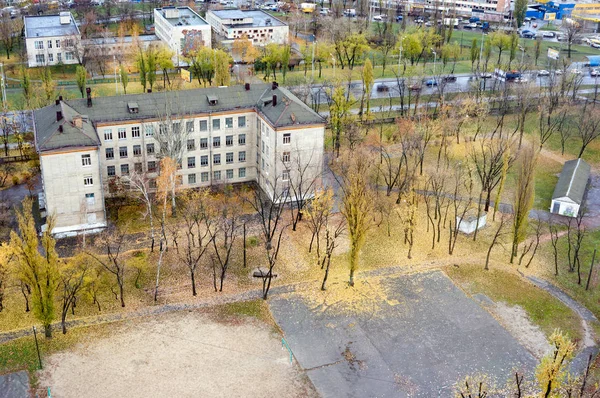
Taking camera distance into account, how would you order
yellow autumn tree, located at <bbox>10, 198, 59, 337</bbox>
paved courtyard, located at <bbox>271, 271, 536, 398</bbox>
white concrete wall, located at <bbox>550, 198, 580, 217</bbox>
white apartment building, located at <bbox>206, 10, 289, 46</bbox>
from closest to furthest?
yellow autumn tree, located at <bbox>10, 198, 59, 337</bbox>, paved courtyard, located at <bbox>271, 271, 536, 398</bbox>, white concrete wall, located at <bbox>550, 198, 580, 217</bbox>, white apartment building, located at <bbox>206, 10, 289, 46</bbox>

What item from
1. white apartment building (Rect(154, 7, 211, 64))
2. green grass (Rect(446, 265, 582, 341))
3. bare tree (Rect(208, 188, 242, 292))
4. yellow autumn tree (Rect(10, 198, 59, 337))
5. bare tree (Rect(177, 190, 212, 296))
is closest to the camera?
yellow autumn tree (Rect(10, 198, 59, 337))

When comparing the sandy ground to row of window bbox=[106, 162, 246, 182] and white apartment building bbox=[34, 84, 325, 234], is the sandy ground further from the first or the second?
row of window bbox=[106, 162, 246, 182]

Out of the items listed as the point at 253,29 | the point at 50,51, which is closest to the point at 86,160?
the point at 50,51

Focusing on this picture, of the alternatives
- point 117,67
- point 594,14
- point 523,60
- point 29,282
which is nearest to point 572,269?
point 29,282

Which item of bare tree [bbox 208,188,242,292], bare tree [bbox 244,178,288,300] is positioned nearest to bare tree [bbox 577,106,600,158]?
bare tree [bbox 244,178,288,300]

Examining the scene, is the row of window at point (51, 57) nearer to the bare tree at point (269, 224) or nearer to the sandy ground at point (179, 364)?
the bare tree at point (269, 224)

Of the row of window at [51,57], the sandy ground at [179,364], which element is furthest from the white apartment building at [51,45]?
the sandy ground at [179,364]
